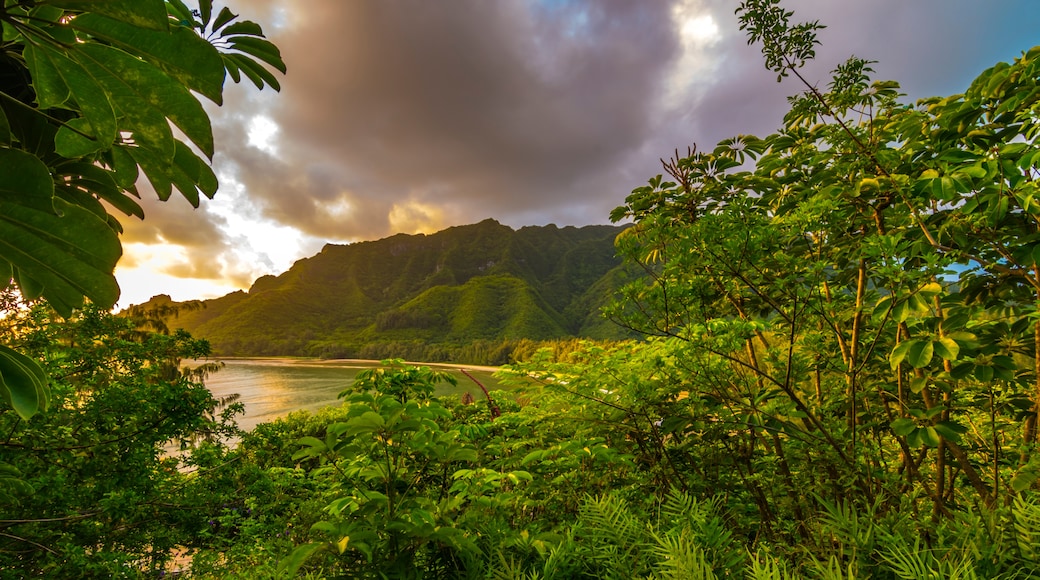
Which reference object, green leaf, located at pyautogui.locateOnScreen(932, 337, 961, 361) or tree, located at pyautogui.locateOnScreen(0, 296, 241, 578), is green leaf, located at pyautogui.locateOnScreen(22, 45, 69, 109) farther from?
tree, located at pyautogui.locateOnScreen(0, 296, 241, 578)

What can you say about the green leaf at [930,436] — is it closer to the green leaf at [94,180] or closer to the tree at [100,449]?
the green leaf at [94,180]

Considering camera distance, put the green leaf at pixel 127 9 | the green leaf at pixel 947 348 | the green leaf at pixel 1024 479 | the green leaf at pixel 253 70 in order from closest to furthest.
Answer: the green leaf at pixel 127 9 → the green leaf at pixel 253 70 → the green leaf at pixel 1024 479 → the green leaf at pixel 947 348

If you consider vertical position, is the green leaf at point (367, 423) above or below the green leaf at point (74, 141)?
below

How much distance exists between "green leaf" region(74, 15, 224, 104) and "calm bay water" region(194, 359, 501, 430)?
10736 millimetres

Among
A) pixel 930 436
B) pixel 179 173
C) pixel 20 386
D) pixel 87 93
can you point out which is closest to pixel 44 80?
pixel 87 93

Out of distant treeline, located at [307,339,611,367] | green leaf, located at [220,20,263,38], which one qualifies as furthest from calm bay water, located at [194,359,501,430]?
green leaf, located at [220,20,263,38]

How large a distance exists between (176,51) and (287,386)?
155 feet

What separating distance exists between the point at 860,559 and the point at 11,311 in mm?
5056

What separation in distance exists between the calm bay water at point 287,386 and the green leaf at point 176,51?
10.7 meters

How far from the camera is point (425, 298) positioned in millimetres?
100562

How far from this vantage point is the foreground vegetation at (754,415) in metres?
1.03

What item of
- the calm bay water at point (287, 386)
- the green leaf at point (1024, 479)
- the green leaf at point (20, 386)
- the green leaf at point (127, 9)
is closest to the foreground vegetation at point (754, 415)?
the green leaf at point (1024, 479)

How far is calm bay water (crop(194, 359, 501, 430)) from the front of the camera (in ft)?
79.2

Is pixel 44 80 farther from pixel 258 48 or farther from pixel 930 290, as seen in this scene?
pixel 930 290
